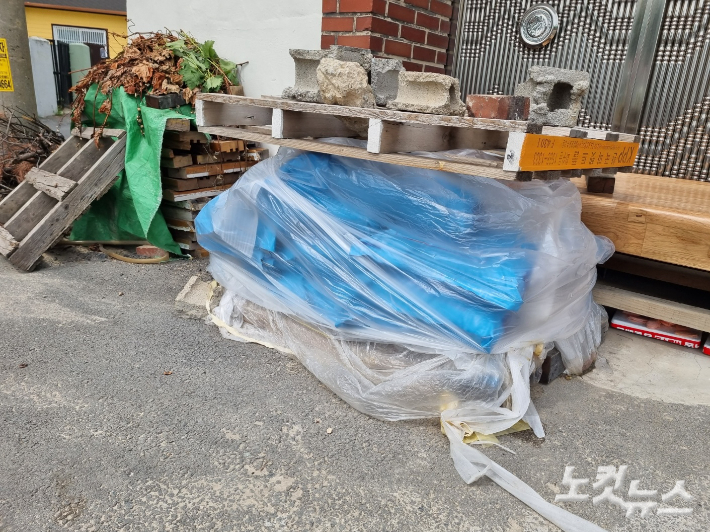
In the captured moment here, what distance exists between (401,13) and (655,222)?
2.29 metres

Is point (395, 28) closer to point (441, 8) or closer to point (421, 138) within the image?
point (441, 8)

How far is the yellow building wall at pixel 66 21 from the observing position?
71.9 feet

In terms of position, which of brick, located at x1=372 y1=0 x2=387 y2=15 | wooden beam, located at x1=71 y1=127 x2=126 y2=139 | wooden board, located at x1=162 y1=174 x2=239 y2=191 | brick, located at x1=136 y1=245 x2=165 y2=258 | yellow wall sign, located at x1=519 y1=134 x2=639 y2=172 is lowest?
brick, located at x1=136 y1=245 x2=165 y2=258

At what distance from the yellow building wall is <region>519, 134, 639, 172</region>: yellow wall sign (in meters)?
22.9

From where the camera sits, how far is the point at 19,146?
5355 mm

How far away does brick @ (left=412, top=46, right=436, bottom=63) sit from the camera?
424cm

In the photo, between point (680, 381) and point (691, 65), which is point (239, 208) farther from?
point (691, 65)

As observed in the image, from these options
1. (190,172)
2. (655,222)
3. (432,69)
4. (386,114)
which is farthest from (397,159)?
(190,172)

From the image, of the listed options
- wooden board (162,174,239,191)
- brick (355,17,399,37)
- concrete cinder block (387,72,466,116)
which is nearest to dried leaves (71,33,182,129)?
wooden board (162,174,239,191)

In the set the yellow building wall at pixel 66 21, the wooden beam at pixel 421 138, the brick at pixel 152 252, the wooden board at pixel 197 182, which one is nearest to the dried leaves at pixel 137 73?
the wooden board at pixel 197 182

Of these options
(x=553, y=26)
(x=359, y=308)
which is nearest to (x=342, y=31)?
(x=553, y=26)

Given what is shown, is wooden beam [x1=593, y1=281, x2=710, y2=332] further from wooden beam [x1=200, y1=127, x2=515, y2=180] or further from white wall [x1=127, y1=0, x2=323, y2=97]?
white wall [x1=127, y1=0, x2=323, y2=97]

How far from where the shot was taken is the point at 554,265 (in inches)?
97.7

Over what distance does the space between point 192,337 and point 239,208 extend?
81cm
